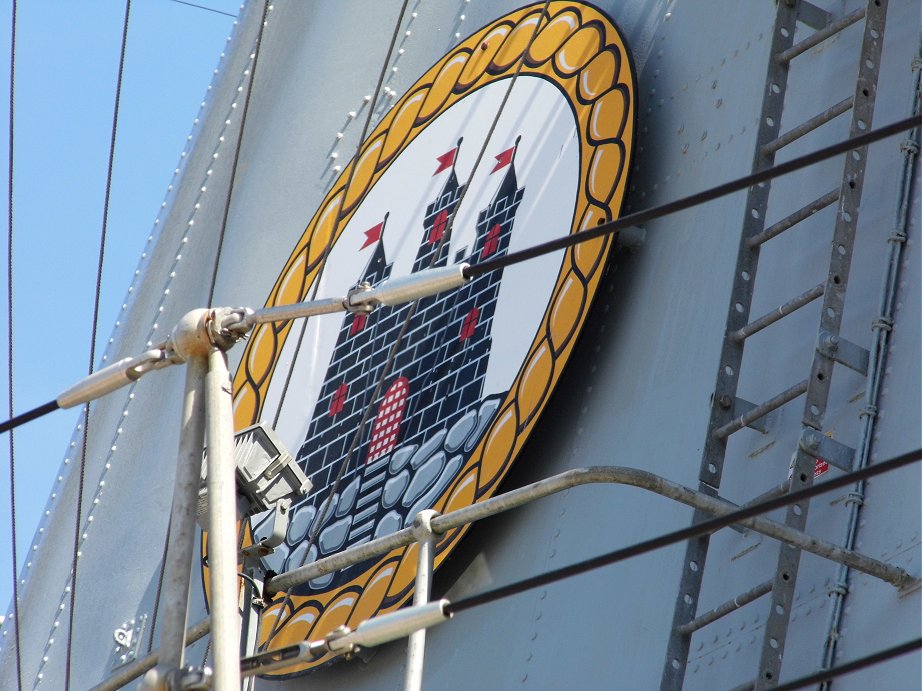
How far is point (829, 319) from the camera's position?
4461 millimetres

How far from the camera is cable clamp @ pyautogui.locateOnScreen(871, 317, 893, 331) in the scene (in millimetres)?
4480

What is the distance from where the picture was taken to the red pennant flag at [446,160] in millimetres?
7012

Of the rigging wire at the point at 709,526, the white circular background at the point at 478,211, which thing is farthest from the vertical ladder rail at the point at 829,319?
the white circular background at the point at 478,211

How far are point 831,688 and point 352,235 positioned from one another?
3915 mm

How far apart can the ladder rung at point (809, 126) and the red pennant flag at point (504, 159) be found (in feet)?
5.61

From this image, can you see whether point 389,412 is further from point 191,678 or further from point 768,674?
point 191,678

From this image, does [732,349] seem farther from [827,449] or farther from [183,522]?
[183,522]

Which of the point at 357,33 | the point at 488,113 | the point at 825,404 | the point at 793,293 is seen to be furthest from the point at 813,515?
the point at 357,33

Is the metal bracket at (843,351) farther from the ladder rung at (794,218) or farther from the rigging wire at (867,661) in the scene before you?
the rigging wire at (867,661)

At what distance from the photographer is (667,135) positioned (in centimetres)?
595

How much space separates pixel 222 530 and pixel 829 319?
1904mm

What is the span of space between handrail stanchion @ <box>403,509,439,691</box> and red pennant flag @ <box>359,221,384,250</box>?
323cm

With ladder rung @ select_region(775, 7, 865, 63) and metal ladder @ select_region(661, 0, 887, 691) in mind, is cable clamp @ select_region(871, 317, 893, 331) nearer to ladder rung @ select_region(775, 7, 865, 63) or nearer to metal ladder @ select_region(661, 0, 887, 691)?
metal ladder @ select_region(661, 0, 887, 691)

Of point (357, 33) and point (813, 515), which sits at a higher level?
point (357, 33)
